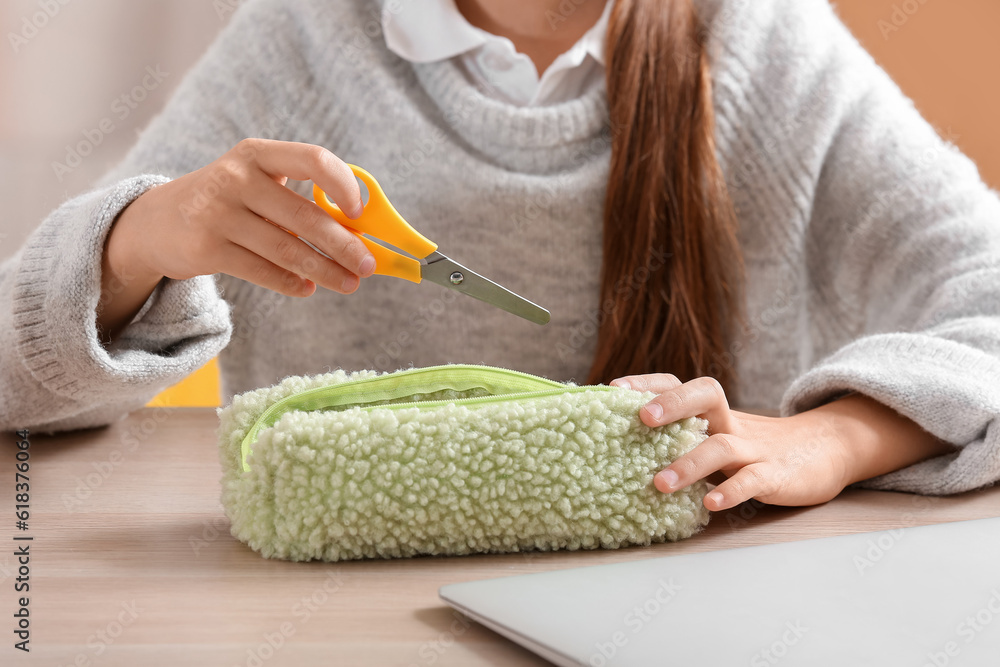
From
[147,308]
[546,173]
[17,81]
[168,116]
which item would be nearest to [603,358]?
[546,173]

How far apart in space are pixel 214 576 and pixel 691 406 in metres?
0.29

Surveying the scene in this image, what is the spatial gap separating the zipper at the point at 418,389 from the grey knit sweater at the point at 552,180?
1.43 feet

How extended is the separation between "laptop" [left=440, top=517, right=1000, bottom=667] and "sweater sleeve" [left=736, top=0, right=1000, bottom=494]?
17 centimetres

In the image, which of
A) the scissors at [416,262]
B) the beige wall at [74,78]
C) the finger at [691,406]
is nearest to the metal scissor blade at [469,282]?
the scissors at [416,262]

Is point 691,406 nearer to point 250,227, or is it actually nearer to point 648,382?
point 648,382

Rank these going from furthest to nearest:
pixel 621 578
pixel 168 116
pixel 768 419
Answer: pixel 168 116 < pixel 768 419 < pixel 621 578

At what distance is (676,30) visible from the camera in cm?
90

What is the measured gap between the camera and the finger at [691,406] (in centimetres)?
47

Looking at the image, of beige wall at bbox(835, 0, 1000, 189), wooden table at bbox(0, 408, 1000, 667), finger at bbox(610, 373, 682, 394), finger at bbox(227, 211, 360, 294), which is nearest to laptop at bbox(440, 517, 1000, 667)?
wooden table at bbox(0, 408, 1000, 667)

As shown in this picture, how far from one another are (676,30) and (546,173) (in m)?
0.21

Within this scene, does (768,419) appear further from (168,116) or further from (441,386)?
(168,116)

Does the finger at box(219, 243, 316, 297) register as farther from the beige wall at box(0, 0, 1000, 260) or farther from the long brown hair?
the beige wall at box(0, 0, 1000, 260)

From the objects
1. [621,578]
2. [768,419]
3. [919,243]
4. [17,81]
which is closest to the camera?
[621,578]

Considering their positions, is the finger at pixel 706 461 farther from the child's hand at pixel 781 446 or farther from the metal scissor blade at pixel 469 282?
the metal scissor blade at pixel 469 282
